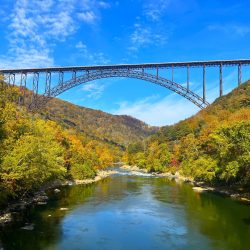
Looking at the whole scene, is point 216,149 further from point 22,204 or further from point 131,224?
point 22,204

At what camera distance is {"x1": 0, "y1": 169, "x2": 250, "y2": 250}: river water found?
21.4 metres

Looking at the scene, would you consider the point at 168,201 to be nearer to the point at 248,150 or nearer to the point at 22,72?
the point at 248,150

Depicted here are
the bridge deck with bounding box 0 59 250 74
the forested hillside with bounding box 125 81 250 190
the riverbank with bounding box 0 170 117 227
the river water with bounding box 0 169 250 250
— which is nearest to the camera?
the river water with bounding box 0 169 250 250

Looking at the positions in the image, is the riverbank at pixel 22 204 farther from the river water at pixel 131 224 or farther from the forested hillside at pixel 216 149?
the forested hillside at pixel 216 149

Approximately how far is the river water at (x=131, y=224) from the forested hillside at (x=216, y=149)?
13.2 ft

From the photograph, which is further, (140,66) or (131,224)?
(140,66)

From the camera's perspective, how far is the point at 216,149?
48375 mm

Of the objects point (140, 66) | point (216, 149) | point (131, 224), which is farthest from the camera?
point (140, 66)

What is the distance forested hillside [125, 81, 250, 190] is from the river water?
4.02 metres

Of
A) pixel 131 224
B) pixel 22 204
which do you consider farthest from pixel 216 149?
pixel 22 204

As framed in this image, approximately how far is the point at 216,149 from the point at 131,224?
24.7 metres

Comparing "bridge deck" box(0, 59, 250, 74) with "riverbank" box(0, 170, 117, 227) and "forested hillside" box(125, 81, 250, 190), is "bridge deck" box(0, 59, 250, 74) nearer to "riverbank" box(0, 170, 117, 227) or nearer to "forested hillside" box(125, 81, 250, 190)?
"forested hillside" box(125, 81, 250, 190)

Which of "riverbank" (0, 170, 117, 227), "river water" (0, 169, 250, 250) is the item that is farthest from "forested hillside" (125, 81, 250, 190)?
"riverbank" (0, 170, 117, 227)

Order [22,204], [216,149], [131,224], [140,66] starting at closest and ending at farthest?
1. [131,224]
2. [22,204]
3. [216,149]
4. [140,66]
